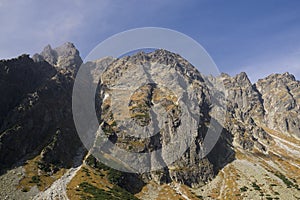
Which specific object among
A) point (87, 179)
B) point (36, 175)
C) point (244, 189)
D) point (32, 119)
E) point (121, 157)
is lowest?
point (244, 189)

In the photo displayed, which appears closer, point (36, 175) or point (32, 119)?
point (36, 175)

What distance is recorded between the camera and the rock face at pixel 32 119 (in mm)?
129875

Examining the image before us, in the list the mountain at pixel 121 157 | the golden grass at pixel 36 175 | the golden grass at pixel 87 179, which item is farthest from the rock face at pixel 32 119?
the golden grass at pixel 87 179

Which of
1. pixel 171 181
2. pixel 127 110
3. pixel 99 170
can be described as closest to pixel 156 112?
pixel 127 110

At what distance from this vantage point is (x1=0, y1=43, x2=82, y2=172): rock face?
426 ft

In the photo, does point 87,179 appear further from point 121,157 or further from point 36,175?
point 121,157

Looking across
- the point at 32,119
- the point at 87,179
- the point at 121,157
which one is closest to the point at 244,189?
the point at 121,157

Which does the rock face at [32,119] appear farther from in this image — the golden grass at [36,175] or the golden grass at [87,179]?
the golden grass at [87,179]

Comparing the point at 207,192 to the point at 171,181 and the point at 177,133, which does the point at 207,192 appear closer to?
the point at 171,181

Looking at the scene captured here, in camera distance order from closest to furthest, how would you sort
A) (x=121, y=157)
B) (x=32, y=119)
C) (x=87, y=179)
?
1. (x=87, y=179)
2. (x=121, y=157)
3. (x=32, y=119)

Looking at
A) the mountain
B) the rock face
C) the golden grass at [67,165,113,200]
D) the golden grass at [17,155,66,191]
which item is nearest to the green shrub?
the mountain

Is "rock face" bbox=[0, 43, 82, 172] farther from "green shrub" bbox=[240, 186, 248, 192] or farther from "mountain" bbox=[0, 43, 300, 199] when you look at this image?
"green shrub" bbox=[240, 186, 248, 192]

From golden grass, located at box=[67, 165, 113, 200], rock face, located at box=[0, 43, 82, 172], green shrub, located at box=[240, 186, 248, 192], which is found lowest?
green shrub, located at box=[240, 186, 248, 192]

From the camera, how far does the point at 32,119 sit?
5846 inches
